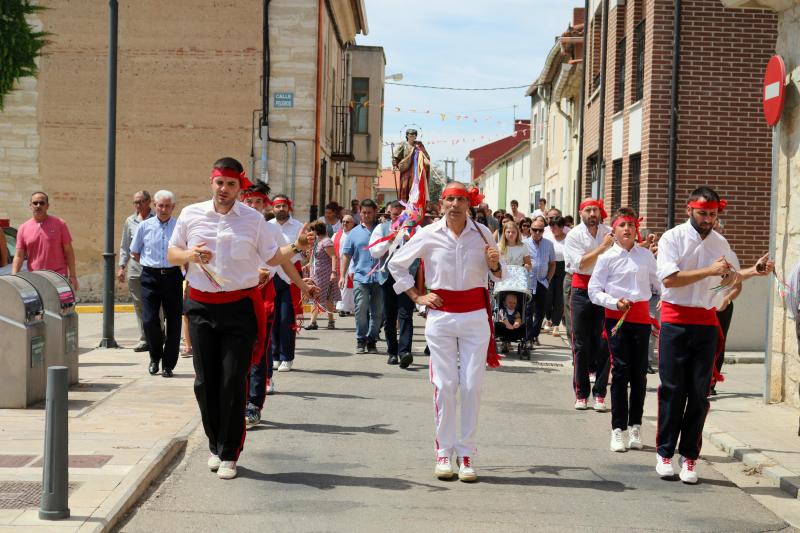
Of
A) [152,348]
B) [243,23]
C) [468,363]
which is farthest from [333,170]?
[468,363]

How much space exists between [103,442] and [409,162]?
661 cm

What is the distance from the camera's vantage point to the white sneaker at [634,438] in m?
8.35

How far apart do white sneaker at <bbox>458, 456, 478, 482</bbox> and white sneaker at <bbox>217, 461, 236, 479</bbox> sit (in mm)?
1480

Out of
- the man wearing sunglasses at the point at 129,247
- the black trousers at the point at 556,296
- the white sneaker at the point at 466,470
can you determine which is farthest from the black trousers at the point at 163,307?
the black trousers at the point at 556,296

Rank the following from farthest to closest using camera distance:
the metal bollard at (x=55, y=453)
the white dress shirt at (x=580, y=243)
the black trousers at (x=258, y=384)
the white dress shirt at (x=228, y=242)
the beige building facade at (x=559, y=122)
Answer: the beige building facade at (x=559, y=122) < the white dress shirt at (x=580, y=243) < the black trousers at (x=258, y=384) < the white dress shirt at (x=228, y=242) < the metal bollard at (x=55, y=453)

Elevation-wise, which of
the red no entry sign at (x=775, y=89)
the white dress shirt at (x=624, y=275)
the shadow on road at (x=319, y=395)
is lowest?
the shadow on road at (x=319, y=395)

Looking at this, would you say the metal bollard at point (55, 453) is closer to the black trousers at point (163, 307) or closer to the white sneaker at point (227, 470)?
the white sneaker at point (227, 470)

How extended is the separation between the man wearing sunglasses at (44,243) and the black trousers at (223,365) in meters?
5.30

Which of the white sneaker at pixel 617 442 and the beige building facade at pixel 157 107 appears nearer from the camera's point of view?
the white sneaker at pixel 617 442

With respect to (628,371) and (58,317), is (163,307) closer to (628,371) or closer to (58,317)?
(58,317)

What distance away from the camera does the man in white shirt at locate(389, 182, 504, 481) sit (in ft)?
23.8

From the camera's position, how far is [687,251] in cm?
732

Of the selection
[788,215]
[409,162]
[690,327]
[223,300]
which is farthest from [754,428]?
[409,162]

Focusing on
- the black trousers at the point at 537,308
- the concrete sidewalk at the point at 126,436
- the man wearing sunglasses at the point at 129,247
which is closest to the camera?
the concrete sidewalk at the point at 126,436
